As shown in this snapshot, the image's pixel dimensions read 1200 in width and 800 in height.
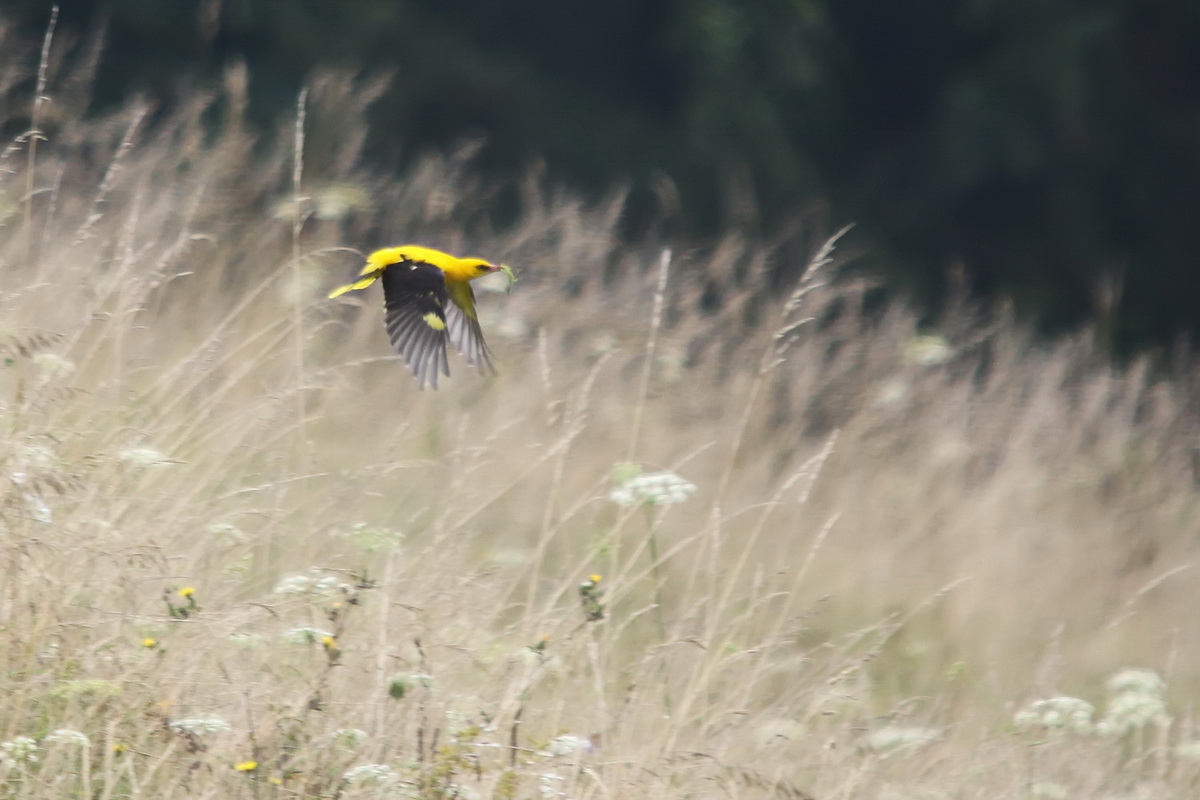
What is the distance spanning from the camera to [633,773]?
2096 mm

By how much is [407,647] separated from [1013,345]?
3.39 m

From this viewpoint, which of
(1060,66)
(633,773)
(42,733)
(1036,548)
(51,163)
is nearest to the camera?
(42,733)

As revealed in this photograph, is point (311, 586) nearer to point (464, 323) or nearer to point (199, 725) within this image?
point (199, 725)

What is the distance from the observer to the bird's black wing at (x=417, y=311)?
3.07m

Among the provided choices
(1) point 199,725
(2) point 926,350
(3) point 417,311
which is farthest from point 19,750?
(2) point 926,350

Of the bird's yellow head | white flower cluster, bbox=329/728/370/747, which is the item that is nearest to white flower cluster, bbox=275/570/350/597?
white flower cluster, bbox=329/728/370/747

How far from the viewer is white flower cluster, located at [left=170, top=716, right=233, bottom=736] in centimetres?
184

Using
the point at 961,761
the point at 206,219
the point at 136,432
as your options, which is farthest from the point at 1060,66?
the point at 136,432

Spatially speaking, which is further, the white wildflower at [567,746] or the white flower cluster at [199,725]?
the white wildflower at [567,746]

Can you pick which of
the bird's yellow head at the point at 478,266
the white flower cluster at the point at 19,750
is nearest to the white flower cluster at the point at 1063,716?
the bird's yellow head at the point at 478,266

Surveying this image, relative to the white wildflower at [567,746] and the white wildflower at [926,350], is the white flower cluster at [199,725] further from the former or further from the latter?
the white wildflower at [926,350]

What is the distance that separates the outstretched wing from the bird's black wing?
7 centimetres

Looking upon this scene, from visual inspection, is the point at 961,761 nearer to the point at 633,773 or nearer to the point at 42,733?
the point at 633,773

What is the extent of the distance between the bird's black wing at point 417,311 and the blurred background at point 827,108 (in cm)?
556
